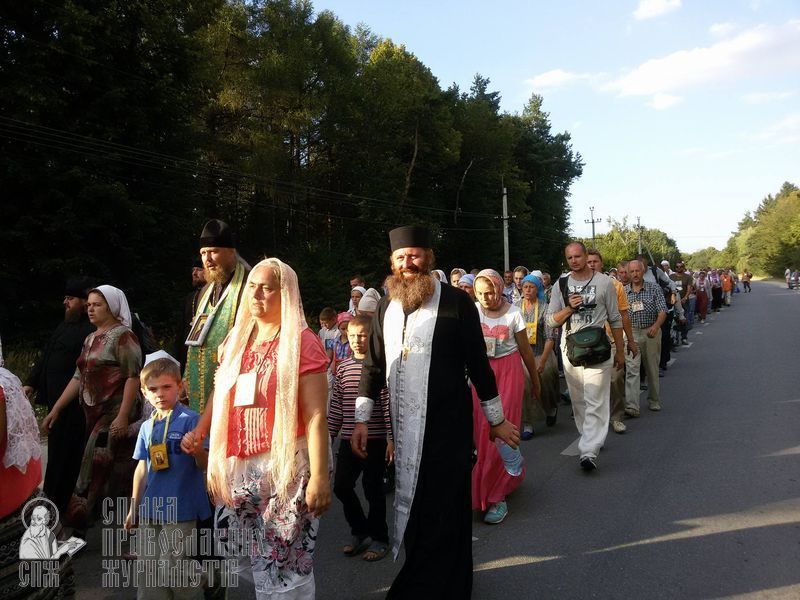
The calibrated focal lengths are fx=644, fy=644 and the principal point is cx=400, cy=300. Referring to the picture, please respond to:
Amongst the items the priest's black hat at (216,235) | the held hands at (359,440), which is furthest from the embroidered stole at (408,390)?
the priest's black hat at (216,235)

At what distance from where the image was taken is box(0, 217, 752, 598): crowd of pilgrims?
2.98 m

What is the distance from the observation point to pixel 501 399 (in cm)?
552

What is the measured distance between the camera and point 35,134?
17219mm

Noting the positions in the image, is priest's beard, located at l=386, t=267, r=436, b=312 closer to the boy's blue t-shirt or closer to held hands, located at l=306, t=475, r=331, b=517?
held hands, located at l=306, t=475, r=331, b=517

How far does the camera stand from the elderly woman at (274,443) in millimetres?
2941

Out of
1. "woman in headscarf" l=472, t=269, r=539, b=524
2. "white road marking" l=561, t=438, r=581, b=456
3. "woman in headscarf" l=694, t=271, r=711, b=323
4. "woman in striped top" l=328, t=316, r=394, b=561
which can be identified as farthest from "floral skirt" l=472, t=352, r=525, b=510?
"woman in headscarf" l=694, t=271, r=711, b=323

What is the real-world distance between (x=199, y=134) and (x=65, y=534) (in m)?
20.8

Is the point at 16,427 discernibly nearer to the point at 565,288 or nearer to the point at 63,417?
the point at 63,417

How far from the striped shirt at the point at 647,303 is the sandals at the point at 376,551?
5.97 metres

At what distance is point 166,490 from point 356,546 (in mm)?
1650

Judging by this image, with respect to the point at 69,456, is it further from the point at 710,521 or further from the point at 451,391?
the point at 710,521

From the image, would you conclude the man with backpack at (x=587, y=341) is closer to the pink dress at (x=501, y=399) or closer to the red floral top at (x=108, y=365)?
the pink dress at (x=501, y=399)

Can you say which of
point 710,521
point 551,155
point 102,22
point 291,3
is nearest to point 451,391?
point 710,521

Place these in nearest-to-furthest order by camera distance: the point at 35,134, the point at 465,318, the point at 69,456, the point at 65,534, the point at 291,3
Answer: the point at 465,318
the point at 65,534
the point at 69,456
the point at 35,134
the point at 291,3
